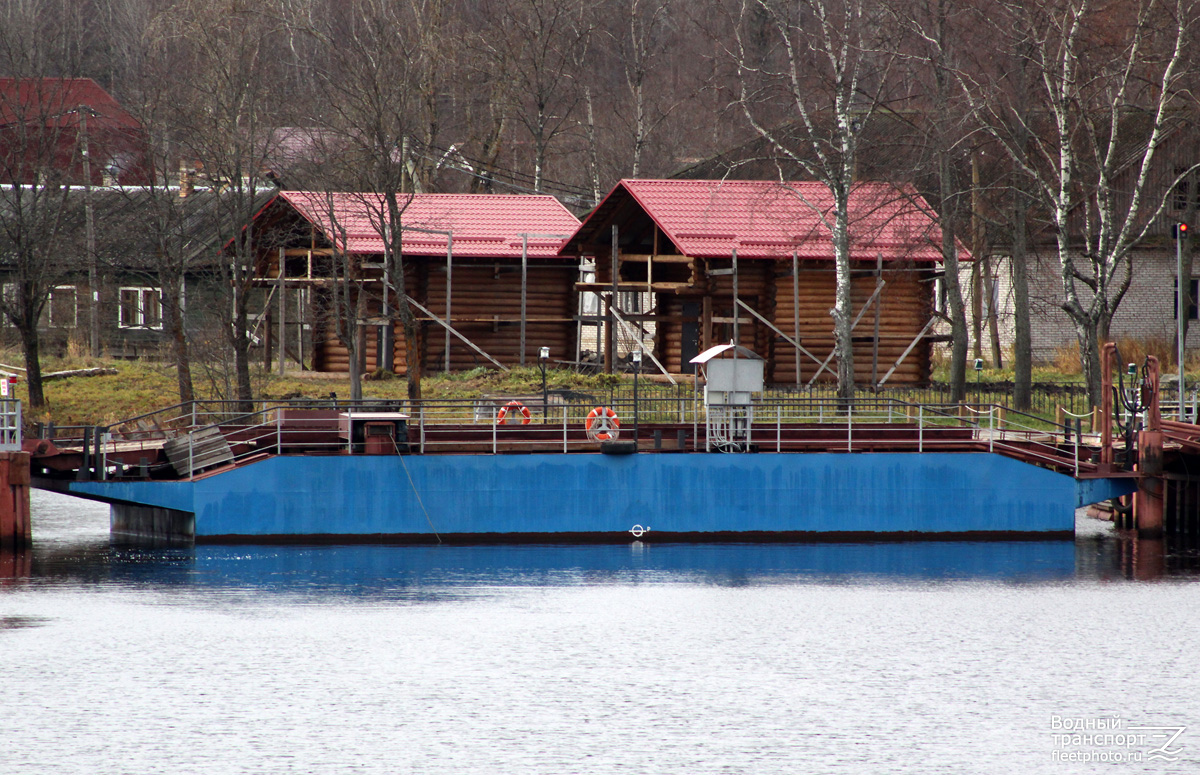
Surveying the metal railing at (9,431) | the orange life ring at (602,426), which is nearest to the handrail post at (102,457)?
the metal railing at (9,431)

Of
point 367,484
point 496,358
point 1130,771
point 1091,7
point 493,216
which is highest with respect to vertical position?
point 1091,7

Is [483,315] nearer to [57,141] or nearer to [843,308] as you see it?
[843,308]

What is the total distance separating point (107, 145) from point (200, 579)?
1345 inches

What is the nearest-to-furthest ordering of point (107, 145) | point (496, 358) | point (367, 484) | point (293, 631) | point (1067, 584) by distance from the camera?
point (293, 631)
point (1067, 584)
point (367, 484)
point (496, 358)
point (107, 145)

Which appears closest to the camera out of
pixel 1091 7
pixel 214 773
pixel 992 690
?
pixel 214 773

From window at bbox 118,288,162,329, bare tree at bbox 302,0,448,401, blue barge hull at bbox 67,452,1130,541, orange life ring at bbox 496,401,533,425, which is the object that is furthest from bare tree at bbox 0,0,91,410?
orange life ring at bbox 496,401,533,425

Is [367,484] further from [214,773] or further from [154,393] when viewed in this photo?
[154,393]

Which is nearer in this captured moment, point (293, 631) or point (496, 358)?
point (293, 631)

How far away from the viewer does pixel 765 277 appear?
44.5 metres

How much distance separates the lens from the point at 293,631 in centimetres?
2214

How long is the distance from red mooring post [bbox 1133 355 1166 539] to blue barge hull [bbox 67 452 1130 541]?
0.53 metres

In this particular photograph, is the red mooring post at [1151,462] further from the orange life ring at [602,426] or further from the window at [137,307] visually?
the window at [137,307]

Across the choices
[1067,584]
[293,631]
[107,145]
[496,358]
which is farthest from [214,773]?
[107,145]

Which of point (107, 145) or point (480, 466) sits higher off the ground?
point (107, 145)
